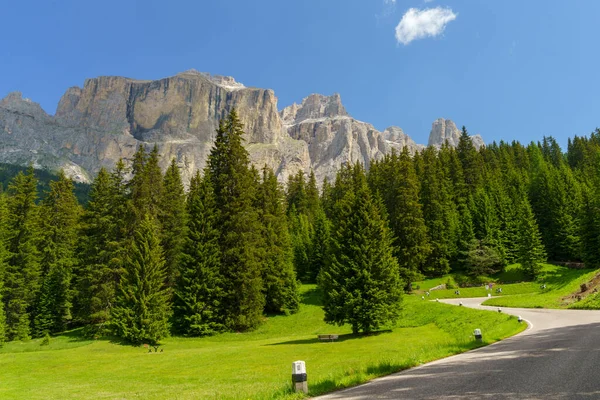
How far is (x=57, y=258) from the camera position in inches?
1906

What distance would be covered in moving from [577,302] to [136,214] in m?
40.2

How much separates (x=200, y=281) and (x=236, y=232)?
5960mm

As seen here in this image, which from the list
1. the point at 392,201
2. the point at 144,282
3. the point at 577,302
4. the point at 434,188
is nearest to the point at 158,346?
the point at 144,282

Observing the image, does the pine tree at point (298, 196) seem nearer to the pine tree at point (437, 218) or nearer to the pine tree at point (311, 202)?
the pine tree at point (311, 202)

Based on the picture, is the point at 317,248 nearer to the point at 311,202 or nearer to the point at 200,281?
the point at 311,202

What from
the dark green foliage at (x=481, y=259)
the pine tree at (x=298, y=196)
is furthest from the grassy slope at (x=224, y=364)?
the pine tree at (x=298, y=196)

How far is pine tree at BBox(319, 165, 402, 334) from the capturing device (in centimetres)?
2778

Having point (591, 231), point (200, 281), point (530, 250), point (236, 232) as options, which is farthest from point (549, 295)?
point (200, 281)

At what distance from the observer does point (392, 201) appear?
57.7 metres

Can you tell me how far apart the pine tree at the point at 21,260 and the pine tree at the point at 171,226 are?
50.2 ft

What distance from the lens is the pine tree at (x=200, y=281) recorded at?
34.6m

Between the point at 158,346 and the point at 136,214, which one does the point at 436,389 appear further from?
the point at 136,214

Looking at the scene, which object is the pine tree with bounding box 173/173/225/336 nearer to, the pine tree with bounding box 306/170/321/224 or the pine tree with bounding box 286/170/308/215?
the pine tree with bounding box 306/170/321/224

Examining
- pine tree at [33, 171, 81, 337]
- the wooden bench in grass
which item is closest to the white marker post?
the wooden bench in grass
